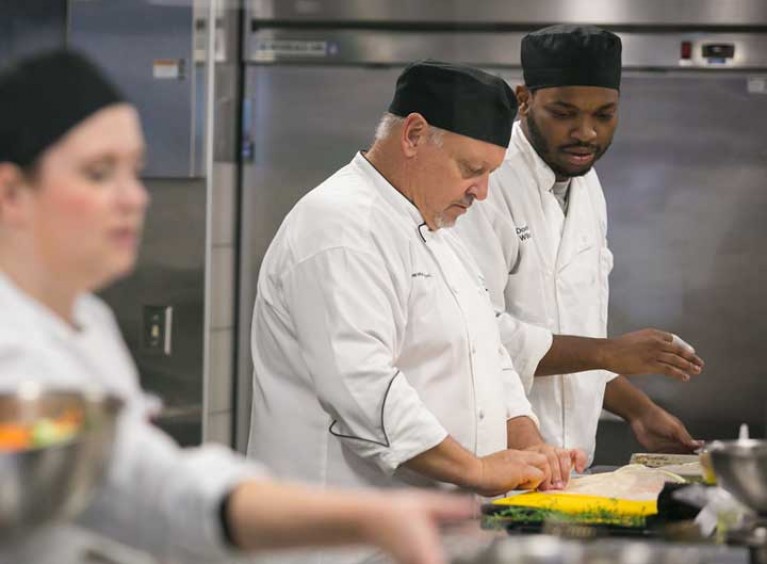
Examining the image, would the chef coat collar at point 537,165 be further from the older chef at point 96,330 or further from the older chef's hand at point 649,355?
the older chef at point 96,330

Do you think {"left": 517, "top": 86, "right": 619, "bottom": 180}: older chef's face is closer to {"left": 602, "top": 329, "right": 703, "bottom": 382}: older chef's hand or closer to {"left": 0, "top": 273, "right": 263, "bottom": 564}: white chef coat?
{"left": 602, "top": 329, "right": 703, "bottom": 382}: older chef's hand

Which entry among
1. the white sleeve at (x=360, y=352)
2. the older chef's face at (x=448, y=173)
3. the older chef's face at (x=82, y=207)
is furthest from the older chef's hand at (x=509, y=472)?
the older chef's face at (x=82, y=207)

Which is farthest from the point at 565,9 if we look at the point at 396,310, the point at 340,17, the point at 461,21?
the point at 396,310

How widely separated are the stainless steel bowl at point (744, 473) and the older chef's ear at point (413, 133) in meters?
0.84

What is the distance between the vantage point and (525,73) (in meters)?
3.12

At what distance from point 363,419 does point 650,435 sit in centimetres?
109

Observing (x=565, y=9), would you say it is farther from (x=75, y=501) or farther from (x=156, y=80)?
(x=75, y=501)

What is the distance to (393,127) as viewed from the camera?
8.11 ft

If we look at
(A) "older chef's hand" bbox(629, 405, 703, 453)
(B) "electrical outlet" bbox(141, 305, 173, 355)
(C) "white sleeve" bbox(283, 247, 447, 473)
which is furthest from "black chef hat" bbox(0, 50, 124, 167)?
(A) "older chef's hand" bbox(629, 405, 703, 453)

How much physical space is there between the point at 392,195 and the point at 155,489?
1.23 metres

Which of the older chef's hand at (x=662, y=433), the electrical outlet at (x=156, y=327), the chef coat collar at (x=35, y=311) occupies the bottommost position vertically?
the older chef's hand at (x=662, y=433)

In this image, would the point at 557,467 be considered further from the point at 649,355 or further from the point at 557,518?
the point at 649,355

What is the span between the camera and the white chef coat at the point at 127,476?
1.25 metres

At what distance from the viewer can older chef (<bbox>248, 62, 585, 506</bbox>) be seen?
226cm
